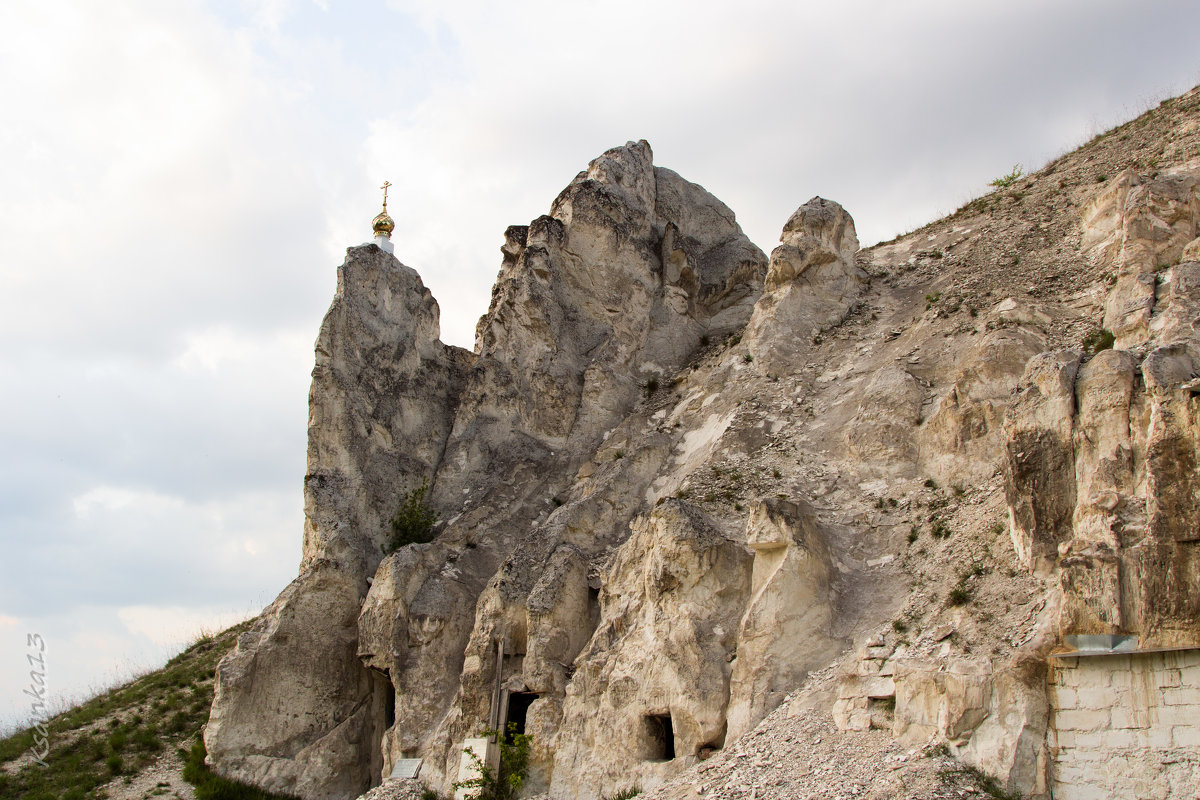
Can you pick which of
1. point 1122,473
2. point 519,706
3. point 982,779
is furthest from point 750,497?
point 982,779

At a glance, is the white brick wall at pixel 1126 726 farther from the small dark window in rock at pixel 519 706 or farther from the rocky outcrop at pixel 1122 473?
the small dark window in rock at pixel 519 706

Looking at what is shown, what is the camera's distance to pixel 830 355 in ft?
73.0

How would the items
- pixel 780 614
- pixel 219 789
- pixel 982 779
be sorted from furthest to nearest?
pixel 219 789
pixel 780 614
pixel 982 779

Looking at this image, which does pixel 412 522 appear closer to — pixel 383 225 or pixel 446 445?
pixel 446 445

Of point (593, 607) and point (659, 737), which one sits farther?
point (593, 607)


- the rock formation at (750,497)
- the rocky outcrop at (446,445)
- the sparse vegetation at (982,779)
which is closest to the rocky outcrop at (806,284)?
the rock formation at (750,497)

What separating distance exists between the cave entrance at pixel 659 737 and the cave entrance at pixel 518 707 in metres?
3.22

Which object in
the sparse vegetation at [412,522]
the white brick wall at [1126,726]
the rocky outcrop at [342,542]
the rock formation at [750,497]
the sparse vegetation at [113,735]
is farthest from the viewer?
the sparse vegetation at [412,522]

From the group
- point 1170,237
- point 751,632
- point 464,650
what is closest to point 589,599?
point 464,650

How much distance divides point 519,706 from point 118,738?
397 inches

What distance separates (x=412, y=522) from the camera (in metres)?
24.3

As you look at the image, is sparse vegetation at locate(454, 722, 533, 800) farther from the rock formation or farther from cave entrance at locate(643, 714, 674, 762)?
cave entrance at locate(643, 714, 674, 762)

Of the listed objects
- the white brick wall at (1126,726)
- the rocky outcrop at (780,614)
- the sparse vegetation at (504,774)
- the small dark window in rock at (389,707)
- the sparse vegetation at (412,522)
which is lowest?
the sparse vegetation at (504,774)

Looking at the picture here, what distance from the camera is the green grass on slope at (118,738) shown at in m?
22.1
